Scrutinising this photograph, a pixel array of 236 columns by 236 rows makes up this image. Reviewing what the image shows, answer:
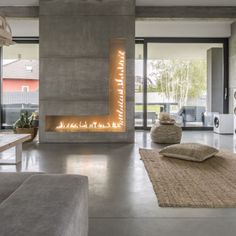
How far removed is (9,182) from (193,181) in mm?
2212

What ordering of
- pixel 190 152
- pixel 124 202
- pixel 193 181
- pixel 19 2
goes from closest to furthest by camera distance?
pixel 124 202 < pixel 193 181 < pixel 190 152 < pixel 19 2

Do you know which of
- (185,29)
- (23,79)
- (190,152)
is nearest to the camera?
(190,152)

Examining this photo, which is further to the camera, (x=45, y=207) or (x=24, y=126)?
(x=24, y=126)

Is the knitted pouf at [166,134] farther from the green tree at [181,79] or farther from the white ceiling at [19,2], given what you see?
the white ceiling at [19,2]

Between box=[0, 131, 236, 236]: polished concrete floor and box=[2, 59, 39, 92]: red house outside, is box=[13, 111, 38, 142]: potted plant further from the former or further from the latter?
box=[2, 59, 39, 92]: red house outside

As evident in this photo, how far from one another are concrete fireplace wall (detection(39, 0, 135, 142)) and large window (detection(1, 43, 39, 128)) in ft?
8.48

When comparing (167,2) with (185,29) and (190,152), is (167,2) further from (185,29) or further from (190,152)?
(190,152)

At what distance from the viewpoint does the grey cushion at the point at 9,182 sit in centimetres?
164

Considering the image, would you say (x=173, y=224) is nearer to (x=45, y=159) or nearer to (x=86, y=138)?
(x=45, y=159)

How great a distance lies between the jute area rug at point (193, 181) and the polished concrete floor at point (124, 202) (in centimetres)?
10

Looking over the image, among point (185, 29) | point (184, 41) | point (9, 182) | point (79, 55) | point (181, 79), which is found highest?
point (185, 29)

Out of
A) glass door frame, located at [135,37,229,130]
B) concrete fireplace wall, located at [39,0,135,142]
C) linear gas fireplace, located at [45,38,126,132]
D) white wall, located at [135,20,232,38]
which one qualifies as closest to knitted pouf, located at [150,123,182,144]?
concrete fireplace wall, located at [39,0,135,142]

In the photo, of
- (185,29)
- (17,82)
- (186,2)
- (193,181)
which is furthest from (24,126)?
(185,29)

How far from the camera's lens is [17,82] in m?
9.17
